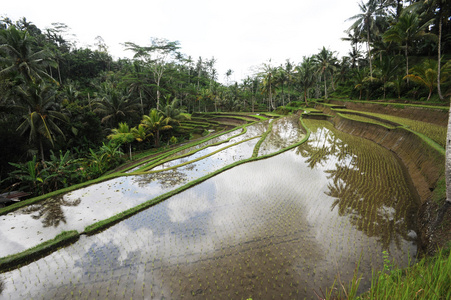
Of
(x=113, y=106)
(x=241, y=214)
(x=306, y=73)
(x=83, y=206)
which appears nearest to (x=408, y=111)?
(x=241, y=214)

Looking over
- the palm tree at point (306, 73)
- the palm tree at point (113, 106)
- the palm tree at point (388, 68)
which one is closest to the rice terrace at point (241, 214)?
the palm tree at point (388, 68)

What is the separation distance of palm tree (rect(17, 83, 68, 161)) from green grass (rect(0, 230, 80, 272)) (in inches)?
371

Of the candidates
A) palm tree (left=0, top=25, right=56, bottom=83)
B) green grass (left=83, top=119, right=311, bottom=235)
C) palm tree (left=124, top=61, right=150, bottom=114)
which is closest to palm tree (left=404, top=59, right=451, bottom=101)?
green grass (left=83, top=119, right=311, bottom=235)

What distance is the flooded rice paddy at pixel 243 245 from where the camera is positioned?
3.54 meters

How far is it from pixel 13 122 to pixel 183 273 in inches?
603

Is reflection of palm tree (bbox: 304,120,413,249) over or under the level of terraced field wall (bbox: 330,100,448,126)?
under

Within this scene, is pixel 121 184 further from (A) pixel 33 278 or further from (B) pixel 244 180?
(B) pixel 244 180

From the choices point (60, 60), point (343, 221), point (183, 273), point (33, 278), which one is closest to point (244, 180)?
point (343, 221)

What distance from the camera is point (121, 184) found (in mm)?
8422

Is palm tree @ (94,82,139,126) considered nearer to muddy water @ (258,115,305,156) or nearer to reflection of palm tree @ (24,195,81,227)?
reflection of palm tree @ (24,195,81,227)

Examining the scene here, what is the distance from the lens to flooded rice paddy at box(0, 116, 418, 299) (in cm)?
354

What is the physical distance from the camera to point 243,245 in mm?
4434

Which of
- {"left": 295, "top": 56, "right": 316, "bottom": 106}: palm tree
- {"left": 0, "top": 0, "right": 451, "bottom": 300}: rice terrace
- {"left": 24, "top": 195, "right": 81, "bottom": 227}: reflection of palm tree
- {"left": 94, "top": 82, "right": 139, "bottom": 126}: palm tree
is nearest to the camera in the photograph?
{"left": 0, "top": 0, "right": 451, "bottom": 300}: rice terrace

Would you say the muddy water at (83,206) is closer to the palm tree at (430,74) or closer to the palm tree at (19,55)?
the palm tree at (19,55)
